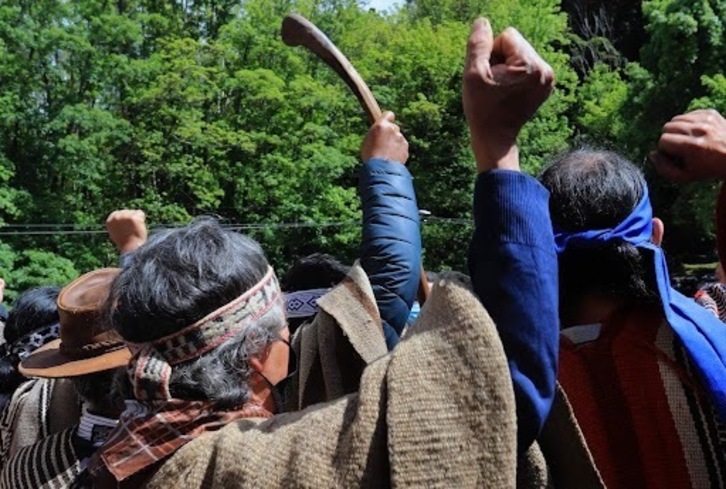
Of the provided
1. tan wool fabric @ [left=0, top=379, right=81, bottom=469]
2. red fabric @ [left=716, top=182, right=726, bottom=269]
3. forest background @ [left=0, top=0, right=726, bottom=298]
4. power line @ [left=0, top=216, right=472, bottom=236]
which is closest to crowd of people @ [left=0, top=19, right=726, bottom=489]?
red fabric @ [left=716, top=182, right=726, bottom=269]

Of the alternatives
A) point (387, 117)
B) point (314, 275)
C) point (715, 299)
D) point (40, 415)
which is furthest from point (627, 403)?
point (314, 275)

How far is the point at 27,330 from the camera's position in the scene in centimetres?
327

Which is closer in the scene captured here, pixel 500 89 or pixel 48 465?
pixel 500 89

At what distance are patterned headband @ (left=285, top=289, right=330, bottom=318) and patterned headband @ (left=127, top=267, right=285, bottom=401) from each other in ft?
4.33

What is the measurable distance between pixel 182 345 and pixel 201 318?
2.3 inches

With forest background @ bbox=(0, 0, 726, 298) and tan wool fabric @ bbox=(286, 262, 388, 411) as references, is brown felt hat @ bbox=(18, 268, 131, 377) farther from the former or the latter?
forest background @ bbox=(0, 0, 726, 298)

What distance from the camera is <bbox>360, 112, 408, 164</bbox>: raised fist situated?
6.75 ft

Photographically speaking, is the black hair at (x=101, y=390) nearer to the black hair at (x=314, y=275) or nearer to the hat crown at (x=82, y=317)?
the hat crown at (x=82, y=317)

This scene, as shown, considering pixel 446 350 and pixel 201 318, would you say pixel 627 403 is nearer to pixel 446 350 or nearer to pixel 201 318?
pixel 446 350

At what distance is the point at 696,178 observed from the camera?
158cm

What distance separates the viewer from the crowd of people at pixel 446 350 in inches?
48.9

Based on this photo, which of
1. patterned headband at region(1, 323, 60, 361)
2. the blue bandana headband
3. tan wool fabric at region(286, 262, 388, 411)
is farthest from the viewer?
patterned headband at region(1, 323, 60, 361)

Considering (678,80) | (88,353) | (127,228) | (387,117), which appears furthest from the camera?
(678,80)

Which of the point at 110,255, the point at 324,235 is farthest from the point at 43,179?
the point at 324,235
